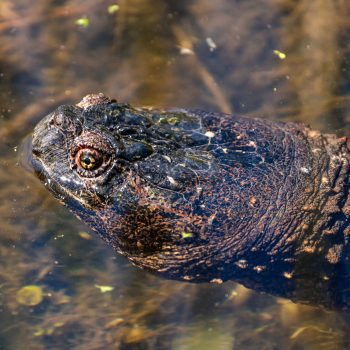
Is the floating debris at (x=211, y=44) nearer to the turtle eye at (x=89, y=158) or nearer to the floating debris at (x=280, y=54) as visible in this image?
the floating debris at (x=280, y=54)

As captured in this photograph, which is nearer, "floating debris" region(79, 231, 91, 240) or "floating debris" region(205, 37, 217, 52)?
"floating debris" region(79, 231, 91, 240)

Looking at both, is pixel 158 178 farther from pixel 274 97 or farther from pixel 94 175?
pixel 274 97

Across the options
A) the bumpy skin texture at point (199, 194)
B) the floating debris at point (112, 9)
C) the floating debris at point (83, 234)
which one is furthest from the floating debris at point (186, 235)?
the floating debris at point (112, 9)

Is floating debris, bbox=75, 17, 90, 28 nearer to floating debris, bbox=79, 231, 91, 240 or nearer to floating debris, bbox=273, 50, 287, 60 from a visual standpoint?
floating debris, bbox=273, 50, 287, 60

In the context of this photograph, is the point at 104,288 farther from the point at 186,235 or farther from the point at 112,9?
the point at 112,9

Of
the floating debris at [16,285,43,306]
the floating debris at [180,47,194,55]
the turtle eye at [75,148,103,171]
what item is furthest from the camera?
the floating debris at [180,47,194,55]

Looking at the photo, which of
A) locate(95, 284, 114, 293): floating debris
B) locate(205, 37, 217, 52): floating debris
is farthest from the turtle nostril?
locate(205, 37, 217, 52): floating debris

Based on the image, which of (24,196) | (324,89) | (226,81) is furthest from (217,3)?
(24,196)
